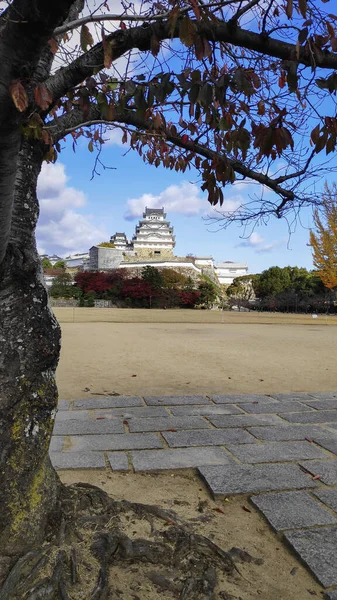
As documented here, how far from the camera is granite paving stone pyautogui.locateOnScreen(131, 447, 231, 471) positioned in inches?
135

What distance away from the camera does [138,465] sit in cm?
343

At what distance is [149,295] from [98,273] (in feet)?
20.9

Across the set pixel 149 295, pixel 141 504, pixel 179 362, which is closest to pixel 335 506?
pixel 141 504

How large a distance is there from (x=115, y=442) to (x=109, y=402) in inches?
59.9

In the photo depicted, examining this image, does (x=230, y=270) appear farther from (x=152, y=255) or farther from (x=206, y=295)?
(x=206, y=295)

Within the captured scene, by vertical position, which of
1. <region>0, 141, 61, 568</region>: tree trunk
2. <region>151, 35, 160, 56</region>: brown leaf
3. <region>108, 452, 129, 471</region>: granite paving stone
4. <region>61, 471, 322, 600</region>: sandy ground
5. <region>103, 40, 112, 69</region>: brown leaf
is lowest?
<region>61, 471, 322, 600</region>: sandy ground

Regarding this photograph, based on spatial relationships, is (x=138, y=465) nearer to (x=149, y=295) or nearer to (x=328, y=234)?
(x=328, y=234)

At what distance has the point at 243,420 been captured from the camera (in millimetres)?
4727

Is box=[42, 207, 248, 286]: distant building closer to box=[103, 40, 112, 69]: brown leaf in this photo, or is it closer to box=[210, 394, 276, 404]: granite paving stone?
box=[210, 394, 276, 404]: granite paving stone

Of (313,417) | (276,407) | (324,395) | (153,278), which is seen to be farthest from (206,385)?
(153,278)

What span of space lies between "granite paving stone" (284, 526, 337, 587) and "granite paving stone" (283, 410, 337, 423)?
2287 millimetres

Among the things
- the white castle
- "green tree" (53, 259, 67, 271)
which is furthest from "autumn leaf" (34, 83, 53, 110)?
"green tree" (53, 259, 67, 271)

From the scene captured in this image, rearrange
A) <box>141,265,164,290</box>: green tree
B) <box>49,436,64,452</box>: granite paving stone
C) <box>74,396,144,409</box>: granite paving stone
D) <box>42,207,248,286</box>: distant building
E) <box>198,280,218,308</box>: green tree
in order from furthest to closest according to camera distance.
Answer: <box>42,207,248,286</box>: distant building → <box>198,280,218,308</box>: green tree → <box>141,265,164,290</box>: green tree → <box>74,396,144,409</box>: granite paving stone → <box>49,436,64,452</box>: granite paving stone

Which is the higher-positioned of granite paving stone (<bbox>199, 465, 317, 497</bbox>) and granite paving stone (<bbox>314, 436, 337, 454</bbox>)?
granite paving stone (<bbox>314, 436, 337, 454</bbox>)
